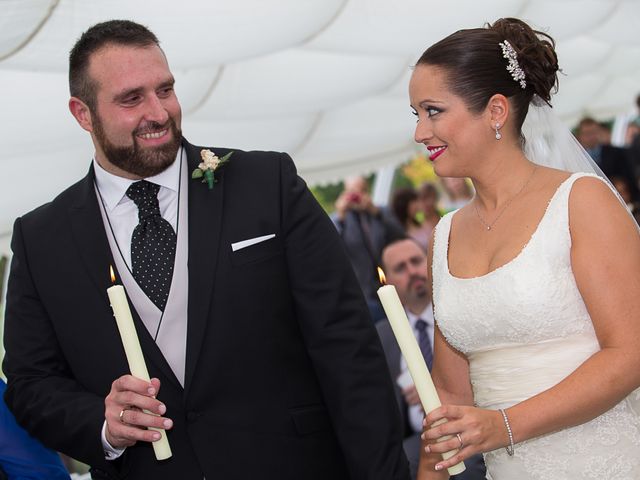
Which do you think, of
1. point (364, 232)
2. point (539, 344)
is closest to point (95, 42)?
point (539, 344)

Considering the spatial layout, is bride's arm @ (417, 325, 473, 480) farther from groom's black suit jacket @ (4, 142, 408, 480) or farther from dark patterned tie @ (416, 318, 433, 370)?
dark patterned tie @ (416, 318, 433, 370)

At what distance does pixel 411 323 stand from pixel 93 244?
2620 millimetres

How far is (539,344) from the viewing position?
8.63ft

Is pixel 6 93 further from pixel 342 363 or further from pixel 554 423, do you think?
pixel 554 423

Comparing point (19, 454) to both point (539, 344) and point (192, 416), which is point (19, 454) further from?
point (539, 344)

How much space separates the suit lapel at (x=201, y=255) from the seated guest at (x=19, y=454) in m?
0.72

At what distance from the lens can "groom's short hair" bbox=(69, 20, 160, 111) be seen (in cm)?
292

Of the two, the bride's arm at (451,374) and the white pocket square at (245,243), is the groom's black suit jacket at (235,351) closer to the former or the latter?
the white pocket square at (245,243)

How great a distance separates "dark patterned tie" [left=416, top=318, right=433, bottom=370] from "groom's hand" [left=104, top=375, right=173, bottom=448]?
8.31 feet

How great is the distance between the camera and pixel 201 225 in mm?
2871

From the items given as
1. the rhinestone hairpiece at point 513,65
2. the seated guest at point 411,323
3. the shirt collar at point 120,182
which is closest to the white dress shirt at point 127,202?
the shirt collar at point 120,182

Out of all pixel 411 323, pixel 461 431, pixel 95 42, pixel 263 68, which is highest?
pixel 263 68

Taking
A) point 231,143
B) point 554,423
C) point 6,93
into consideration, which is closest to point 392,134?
point 231,143

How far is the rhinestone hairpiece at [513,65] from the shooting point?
266cm
